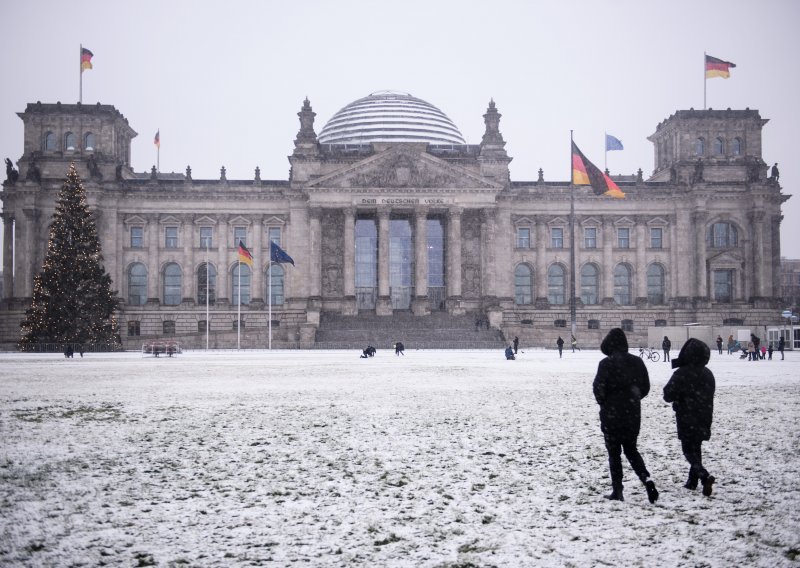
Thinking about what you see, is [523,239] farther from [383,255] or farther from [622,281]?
[383,255]

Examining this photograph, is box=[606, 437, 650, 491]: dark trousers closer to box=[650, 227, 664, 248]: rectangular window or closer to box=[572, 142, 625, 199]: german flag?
box=[572, 142, 625, 199]: german flag

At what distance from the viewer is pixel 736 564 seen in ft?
22.2

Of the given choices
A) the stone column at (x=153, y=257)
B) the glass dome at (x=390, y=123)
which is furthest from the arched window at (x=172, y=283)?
the glass dome at (x=390, y=123)

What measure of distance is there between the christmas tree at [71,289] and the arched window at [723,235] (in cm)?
6158

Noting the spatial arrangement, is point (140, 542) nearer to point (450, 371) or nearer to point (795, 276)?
point (450, 371)

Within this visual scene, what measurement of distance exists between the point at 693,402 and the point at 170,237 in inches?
3077

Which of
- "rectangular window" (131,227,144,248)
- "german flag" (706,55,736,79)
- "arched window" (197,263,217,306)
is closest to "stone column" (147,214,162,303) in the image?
"rectangular window" (131,227,144,248)

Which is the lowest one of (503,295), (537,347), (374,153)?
(537,347)

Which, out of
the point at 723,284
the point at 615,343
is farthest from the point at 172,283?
the point at 615,343

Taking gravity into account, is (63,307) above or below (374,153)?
below

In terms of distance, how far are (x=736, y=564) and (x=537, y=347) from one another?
61565 mm

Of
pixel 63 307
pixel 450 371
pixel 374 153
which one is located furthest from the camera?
pixel 374 153

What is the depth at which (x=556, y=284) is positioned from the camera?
274 ft

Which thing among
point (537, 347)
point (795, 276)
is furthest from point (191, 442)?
point (795, 276)
